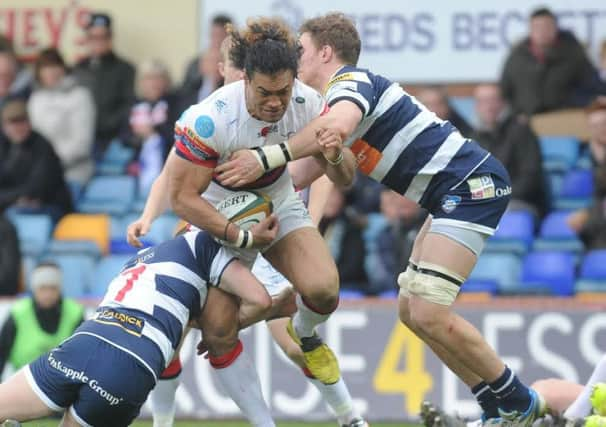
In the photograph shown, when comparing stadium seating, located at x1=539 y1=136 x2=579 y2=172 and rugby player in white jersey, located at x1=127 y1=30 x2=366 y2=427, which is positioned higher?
rugby player in white jersey, located at x1=127 y1=30 x2=366 y2=427

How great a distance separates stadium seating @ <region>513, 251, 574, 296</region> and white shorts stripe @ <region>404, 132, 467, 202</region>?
163 inches

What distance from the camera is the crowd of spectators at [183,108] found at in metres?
13.5

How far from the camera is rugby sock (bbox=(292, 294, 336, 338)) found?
29.2 feet

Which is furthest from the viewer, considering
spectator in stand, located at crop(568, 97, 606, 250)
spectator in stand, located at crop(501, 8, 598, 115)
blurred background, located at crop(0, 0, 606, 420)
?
spectator in stand, located at crop(501, 8, 598, 115)

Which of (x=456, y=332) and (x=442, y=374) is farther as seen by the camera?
(x=442, y=374)

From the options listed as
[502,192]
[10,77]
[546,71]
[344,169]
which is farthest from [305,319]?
[10,77]

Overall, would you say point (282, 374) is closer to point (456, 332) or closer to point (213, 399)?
point (213, 399)

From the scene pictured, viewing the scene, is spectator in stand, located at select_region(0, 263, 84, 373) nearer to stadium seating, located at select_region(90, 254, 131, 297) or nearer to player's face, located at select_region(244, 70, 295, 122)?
stadium seating, located at select_region(90, 254, 131, 297)

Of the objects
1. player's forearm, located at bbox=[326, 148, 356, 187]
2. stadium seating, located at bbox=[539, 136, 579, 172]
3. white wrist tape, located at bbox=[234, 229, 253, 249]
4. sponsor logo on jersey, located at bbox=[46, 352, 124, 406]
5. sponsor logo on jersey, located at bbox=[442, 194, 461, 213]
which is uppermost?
player's forearm, located at bbox=[326, 148, 356, 187]

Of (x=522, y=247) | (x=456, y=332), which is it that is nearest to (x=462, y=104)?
(x=522, y=247)

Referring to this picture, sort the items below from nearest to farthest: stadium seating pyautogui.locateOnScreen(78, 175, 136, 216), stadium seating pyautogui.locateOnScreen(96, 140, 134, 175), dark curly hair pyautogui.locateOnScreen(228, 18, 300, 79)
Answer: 1. dark curly hair pyautogui.locateOnScreen(228, 18, 300, 79)
2. stadium seating pyautogui.locateOnScreen(78, 175, 136, 216)
3. stadium seating pyautogui.locateOnScreen(96, 140, 134, 175)

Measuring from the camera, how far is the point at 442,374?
12703mm

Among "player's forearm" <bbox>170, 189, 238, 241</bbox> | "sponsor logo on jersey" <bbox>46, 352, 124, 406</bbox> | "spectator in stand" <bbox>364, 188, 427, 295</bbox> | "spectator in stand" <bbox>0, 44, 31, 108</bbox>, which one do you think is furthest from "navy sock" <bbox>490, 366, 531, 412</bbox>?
"spectator in stand" <bbox>0, 44, 31, 108</bbox>

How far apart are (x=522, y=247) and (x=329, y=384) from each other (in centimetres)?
449
